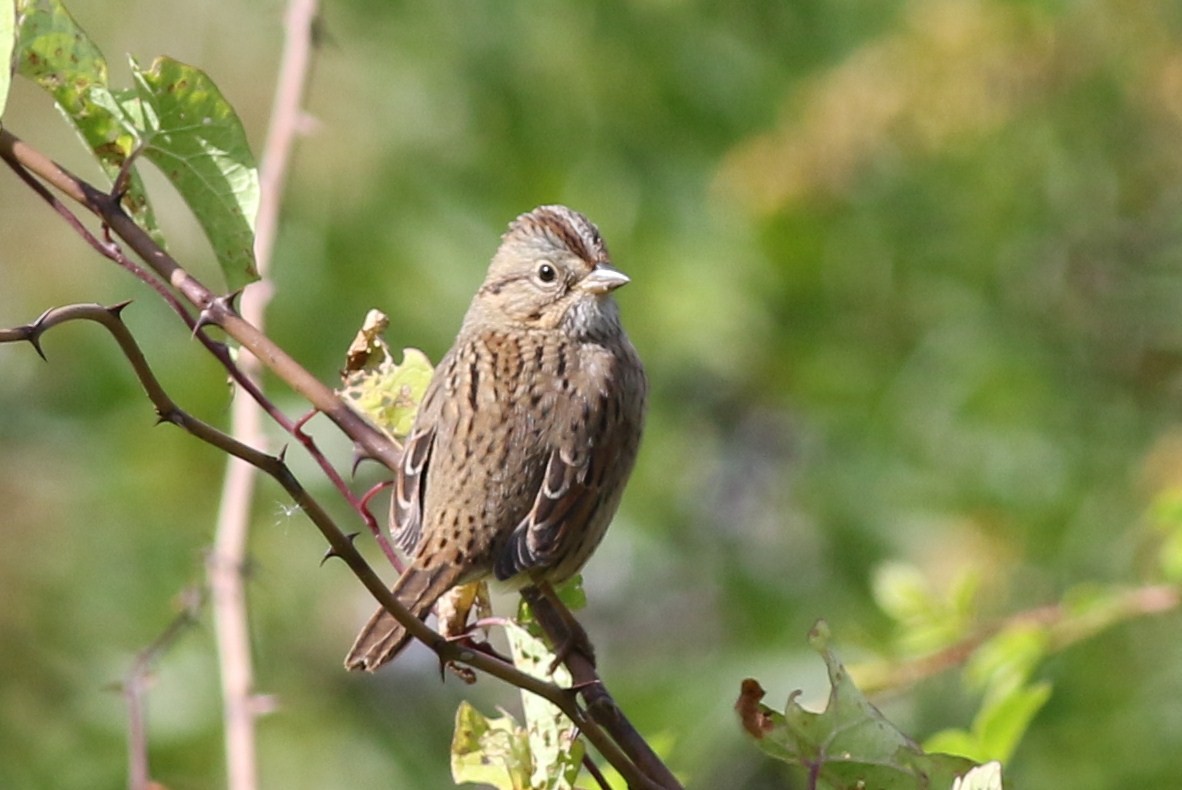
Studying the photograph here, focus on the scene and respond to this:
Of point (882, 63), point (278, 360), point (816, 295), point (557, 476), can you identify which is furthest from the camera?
point (816, 295)

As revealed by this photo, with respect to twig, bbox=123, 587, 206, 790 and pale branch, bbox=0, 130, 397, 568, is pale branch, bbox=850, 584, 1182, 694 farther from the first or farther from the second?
pale branch, bbox=0, 130, 397, 568

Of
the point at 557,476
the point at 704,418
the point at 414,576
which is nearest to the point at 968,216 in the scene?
the point at 704,418

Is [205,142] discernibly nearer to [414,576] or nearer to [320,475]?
[414,576]

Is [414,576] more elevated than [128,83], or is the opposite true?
[128,83]

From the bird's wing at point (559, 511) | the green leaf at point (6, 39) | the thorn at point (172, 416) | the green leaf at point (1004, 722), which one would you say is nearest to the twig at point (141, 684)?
the bird's wing at point (559, 511)

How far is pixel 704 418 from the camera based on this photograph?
305 inches

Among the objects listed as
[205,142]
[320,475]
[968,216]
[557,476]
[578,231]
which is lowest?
[205,142]

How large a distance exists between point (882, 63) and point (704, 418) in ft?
7.81

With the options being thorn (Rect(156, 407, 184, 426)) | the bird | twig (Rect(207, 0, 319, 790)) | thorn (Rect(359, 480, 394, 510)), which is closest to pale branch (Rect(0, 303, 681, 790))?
thorn (Rect(156, 407, 184, 426))

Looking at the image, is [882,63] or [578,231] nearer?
[578,231]

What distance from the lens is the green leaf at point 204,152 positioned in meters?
2.35

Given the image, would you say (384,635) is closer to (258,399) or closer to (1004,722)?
(258,399)

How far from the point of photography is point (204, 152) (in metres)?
2.39

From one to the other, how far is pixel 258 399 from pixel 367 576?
14.0 inches
